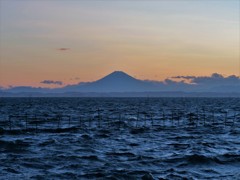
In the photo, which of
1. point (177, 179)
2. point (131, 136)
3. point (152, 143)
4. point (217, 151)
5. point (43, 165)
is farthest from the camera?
point (131, 136)

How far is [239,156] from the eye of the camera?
38094mm

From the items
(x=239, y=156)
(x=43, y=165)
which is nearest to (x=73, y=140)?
(x=43, y=165)

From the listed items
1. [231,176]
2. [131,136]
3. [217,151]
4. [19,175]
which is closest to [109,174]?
[19,175]

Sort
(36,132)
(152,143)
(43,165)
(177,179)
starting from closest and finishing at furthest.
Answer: (177,179), (43,165), (152,143), (36,132)

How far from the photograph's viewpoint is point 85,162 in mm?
34750

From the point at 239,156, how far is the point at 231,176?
8.36m

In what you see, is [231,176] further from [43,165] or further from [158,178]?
[43,165]

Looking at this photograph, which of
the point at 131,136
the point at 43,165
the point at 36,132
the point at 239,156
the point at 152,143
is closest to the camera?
the point at 43,165

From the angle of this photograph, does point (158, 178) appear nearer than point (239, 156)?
Yes

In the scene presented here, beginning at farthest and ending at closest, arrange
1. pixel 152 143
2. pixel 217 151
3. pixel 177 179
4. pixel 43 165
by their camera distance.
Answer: pixel 152 143
pixel 217 151
pixel 43 165
pixel 177 179

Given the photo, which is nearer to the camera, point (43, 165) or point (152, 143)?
point (43, 165)

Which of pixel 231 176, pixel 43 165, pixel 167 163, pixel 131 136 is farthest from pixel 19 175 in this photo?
pixel 131 136

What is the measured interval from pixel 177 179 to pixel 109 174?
4655mm

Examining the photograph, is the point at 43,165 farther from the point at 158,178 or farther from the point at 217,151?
the point at 217,151
